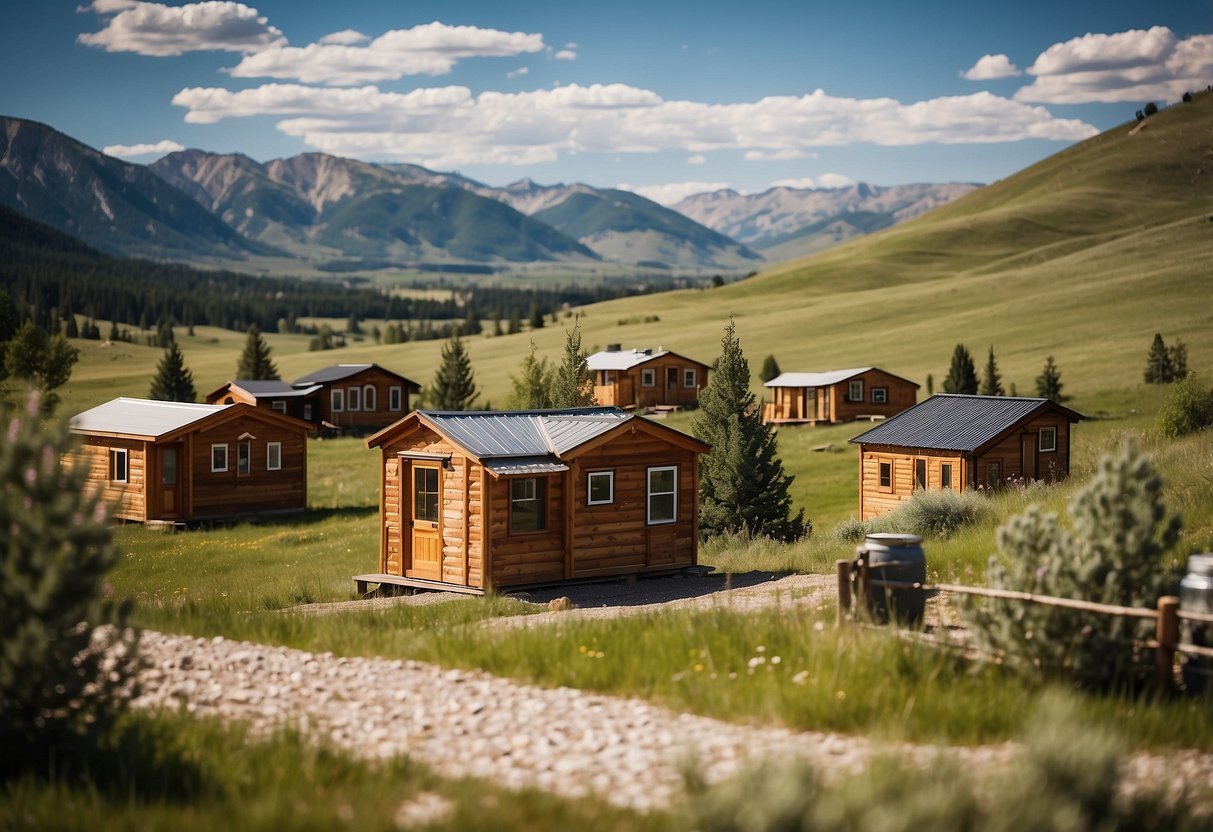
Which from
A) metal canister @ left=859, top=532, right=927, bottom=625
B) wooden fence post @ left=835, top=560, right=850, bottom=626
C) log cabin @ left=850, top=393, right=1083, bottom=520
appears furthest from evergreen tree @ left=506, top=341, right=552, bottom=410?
wooden fence post @ left=835, top=560, right=850, bottom=626

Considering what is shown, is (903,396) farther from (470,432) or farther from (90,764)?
(90,764)

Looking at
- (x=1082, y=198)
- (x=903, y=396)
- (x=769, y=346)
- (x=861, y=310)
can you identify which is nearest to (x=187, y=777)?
(x=903, y=396)

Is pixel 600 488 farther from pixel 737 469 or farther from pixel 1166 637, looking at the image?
pixel 1166 637

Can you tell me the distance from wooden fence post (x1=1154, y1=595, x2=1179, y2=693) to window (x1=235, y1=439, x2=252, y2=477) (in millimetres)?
35168

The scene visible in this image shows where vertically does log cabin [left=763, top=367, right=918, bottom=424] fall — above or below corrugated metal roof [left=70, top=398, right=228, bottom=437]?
above

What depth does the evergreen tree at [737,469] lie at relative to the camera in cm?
3319

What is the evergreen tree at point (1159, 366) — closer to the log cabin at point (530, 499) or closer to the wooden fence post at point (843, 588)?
the log cabin at point (530, 499)

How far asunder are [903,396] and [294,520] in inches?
1327

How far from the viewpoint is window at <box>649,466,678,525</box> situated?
27.2m

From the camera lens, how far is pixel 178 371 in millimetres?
80938

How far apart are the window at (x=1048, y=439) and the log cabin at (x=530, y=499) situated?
562 inches

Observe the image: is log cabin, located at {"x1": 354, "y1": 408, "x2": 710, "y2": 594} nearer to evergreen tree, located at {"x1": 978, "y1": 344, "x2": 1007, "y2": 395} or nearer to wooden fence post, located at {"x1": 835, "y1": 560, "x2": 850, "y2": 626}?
wooden fence post, located at {"x1": 835, "y1": 560, "x2": 850, "y2": 626}

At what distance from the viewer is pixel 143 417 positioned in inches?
1599

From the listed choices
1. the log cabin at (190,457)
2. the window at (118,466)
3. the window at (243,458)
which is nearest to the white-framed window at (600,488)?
the log cabin at (190,457)
